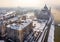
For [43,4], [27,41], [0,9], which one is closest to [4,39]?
[27,41]

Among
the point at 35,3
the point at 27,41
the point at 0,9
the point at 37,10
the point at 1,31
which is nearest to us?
the point at 27,41

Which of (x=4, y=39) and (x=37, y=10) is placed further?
(x=37, y=10)

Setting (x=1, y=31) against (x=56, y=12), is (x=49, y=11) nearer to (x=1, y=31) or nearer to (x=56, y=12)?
(x=56, y=12)

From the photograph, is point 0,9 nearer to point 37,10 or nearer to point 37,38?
point 37,10

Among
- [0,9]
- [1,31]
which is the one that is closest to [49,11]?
[0,9]

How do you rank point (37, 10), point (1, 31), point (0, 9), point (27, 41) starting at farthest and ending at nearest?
1. point (37, 10)
2. point (0, 9)
3. point (1, 31)
4. point (27, 41)

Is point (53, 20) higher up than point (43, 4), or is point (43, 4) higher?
point (43, 4)

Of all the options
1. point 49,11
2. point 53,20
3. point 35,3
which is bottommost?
point 53,20

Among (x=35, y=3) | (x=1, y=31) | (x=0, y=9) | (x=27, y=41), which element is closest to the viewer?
(x=27, y=41)

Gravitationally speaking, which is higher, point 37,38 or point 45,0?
point 45,0
